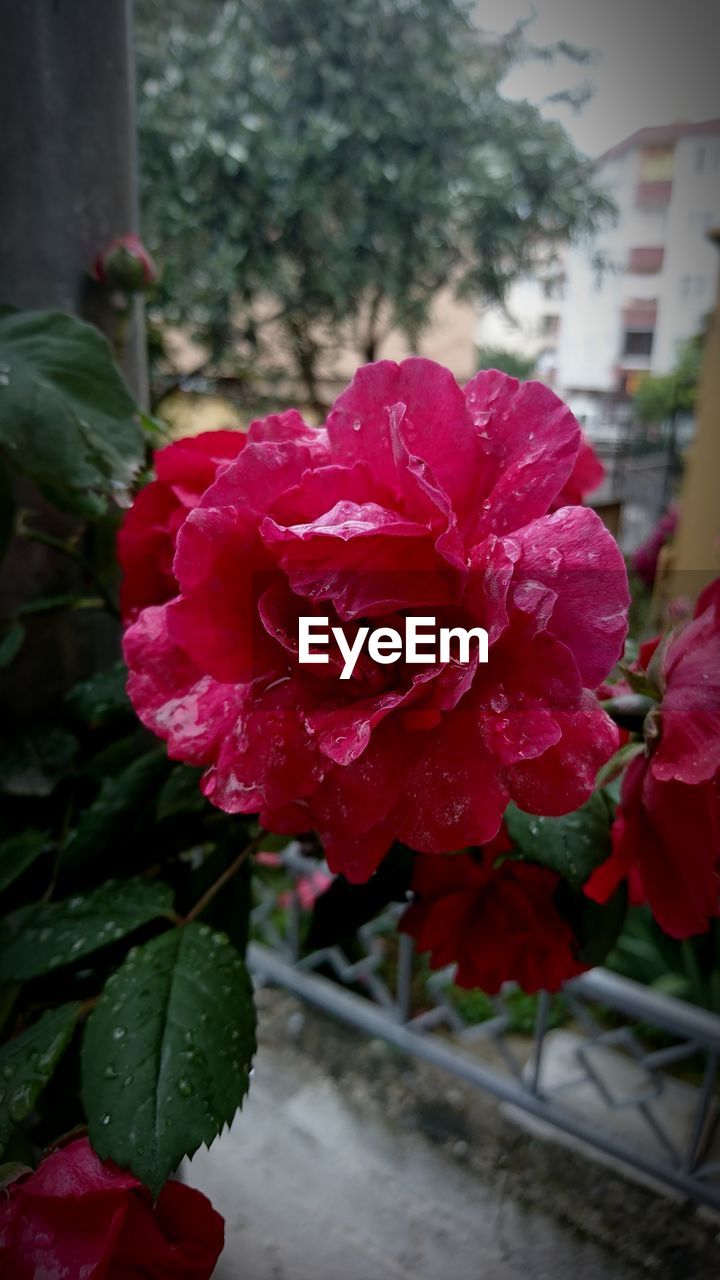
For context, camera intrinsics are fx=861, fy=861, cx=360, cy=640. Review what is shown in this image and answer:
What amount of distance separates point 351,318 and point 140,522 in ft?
8.22

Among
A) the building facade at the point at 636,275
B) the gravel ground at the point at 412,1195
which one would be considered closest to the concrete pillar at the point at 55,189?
the gravel ground at the point at 412,1195

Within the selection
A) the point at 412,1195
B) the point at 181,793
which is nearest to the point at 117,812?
the point at 181,793

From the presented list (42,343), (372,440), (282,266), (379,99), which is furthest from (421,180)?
(372,440)

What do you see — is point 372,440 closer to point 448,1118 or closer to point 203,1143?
point 203,1143

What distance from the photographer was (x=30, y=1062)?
0.31m

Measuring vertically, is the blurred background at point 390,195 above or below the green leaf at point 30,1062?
above

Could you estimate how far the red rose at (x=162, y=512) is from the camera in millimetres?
323

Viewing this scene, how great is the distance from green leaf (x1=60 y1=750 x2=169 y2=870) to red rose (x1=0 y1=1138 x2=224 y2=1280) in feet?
0.45

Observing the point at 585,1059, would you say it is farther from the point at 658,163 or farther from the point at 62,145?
the point at 658,163

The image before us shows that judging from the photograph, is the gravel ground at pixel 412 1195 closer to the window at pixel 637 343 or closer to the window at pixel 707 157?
the window at pixel 707 157

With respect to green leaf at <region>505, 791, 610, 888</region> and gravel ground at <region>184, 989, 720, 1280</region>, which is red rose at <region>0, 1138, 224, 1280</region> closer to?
green leaf at <region>505, 791, 610, 888</region>

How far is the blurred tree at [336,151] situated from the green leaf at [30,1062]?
7.22 ft

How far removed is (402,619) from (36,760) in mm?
284

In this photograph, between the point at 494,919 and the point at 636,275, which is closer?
the point at 494,919
